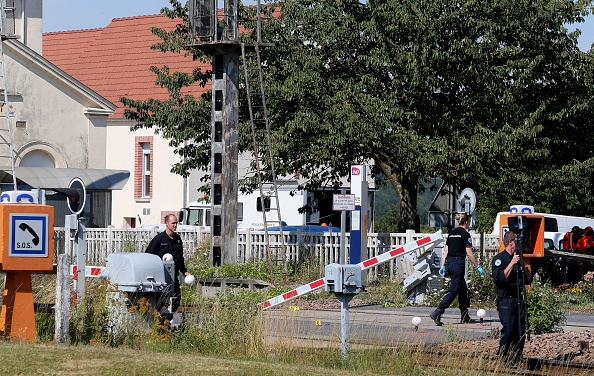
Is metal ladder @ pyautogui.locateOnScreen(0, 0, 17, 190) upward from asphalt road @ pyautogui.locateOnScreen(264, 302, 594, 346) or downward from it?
upward

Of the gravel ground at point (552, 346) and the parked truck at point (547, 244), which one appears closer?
the gravel ground at point (552, 346)

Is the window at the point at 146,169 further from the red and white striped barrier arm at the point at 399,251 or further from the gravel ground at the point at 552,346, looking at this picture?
the gravel ground at the point at 552,346

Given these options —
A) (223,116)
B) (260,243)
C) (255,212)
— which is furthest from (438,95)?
(255,212)

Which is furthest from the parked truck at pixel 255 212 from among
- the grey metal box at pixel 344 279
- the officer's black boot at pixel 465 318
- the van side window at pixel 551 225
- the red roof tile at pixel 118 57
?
the grey metal box at pixel 344 279

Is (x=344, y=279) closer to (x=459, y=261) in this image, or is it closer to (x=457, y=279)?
(x=457, y=279)

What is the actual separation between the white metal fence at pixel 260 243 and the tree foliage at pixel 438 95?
2.75 m

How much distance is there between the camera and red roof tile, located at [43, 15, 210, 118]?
53125 mm

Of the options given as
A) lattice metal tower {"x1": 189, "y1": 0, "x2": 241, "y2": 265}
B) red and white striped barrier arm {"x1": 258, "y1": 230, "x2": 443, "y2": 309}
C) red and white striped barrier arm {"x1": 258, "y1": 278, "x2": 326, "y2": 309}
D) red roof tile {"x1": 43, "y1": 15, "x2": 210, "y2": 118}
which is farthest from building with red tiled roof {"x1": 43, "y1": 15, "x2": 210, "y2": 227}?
red and white striped barrier arm {"x1": 258, "y1": 278, "x2": 326, "y2": 309}

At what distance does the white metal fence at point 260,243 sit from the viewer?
2789 cm

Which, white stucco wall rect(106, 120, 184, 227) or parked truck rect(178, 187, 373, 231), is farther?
white stucco wall rect(106, 120, 184, 227)

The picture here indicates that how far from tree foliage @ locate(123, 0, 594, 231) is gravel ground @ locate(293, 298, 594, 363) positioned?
14.9 metres

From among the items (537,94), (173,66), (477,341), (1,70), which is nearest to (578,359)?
(477,341)

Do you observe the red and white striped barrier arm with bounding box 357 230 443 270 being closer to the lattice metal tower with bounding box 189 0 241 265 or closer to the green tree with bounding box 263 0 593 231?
the lattice metal tower with bounding box 189 0 241 265

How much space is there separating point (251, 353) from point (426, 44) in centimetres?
1879
